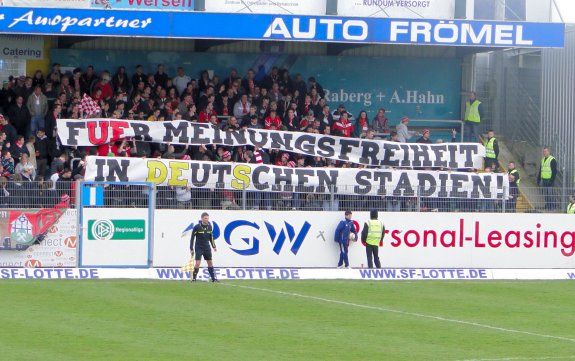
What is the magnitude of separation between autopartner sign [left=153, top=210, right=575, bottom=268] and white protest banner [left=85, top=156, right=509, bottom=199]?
0.66 meters

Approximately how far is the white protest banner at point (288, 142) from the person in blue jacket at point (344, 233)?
408 centimetres

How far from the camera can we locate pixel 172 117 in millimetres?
33688

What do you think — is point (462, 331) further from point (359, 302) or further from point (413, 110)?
point (413, 110)

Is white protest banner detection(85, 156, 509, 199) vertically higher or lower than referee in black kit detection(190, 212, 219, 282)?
higher

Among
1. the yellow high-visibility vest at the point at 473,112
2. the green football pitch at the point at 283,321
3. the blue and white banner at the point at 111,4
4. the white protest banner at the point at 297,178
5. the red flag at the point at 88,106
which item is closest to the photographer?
the green football pitch at the point at 283,321

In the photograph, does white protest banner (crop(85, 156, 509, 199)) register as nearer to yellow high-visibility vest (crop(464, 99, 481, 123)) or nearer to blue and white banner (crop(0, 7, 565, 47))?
blue and white banner (crop(0, 7, 565, 47))

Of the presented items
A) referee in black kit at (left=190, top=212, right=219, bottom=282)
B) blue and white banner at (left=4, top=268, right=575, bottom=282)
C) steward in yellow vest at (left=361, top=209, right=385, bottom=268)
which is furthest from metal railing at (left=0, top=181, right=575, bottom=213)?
referee in black kit at (left=190, top=212, right=219, bottom=282)

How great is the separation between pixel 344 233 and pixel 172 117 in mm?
6444

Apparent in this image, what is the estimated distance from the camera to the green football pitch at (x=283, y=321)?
Result: 656 inches

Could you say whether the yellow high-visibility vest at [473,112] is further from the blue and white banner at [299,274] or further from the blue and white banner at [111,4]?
the blue and white banner at [111,4]

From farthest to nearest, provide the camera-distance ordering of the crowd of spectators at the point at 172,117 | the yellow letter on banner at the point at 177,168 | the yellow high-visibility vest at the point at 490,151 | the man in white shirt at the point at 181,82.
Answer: the yellow high-visibility vest at the point at 490,151, the man in white shirt at the point at 181,82, the yellow letter on banner at the point at 177,168, the crowd of spectators at the point at 172,117

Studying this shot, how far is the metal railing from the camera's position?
2827 centimetres

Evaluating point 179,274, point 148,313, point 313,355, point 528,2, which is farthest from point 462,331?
point 528,2

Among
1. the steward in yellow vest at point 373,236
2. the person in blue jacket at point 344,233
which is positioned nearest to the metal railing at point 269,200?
the person in blue jacket at point 344,233
